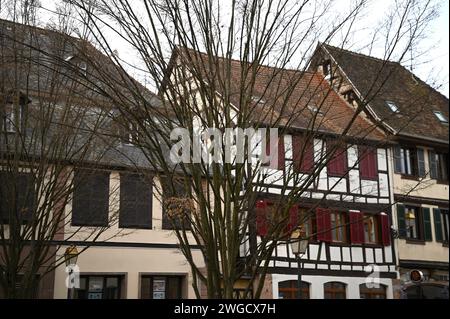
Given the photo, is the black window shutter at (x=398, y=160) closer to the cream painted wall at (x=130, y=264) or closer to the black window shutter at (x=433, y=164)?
the black window shutter at (x=433, y=164)

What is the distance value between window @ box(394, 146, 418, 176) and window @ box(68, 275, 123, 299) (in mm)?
11258

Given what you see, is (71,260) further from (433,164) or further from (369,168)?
(433,164)

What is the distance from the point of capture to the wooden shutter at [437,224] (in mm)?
22891

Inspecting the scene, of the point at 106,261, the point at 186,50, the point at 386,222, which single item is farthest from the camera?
the point at 386,222

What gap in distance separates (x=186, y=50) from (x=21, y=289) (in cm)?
557

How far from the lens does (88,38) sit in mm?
8523

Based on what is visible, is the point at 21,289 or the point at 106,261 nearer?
the point at 21,289

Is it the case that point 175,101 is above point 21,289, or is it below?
above

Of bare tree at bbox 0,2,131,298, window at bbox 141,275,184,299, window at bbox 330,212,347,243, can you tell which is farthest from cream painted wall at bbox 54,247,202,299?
bare tree at bbox 0,2,131,298

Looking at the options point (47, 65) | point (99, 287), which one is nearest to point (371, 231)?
point (99, 287)

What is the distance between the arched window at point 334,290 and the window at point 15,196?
38.8 feet
